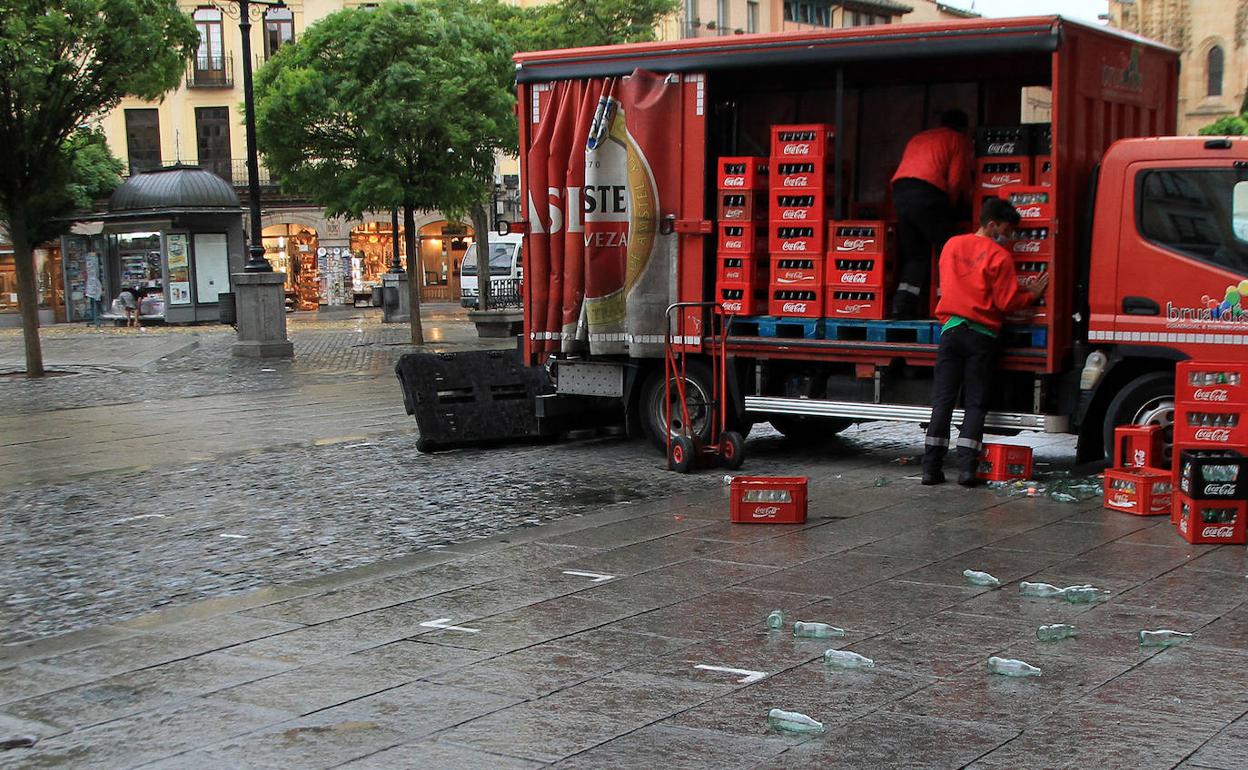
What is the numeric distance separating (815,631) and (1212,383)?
4.14 meters

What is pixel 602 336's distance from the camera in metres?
12.3

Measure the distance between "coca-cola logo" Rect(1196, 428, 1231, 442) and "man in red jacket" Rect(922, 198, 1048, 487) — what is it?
5.23 feet

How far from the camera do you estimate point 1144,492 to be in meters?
8.94

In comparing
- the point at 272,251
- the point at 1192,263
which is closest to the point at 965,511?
the point at 1192,263

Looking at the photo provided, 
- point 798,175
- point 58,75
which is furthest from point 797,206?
point 58,75

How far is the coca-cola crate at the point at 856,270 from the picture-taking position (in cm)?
1117

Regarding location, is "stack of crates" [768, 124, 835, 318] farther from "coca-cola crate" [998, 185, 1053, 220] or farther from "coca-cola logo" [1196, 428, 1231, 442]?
"coca-cola logo" [1196, 428, 1231, 442]

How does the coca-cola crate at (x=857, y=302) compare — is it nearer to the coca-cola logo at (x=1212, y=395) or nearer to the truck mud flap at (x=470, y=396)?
the coca-cola logo at (x=1212, y=395)

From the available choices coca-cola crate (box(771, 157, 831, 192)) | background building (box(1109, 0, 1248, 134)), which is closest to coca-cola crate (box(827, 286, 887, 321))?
coca-cola crate (box(771, 157, 831, 192))

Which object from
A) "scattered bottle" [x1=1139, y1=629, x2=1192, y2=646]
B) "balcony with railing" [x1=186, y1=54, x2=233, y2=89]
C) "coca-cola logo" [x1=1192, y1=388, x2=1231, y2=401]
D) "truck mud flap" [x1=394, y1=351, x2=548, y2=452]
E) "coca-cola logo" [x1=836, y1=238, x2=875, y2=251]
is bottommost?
"scattered bottle" [x1=1139, y1=629, x2=1192, y2=646]

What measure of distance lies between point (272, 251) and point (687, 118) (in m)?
50.2

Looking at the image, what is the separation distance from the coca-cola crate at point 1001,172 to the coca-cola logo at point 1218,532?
3.47m

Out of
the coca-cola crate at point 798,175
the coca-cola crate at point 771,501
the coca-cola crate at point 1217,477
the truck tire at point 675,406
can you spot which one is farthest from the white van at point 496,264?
the coca-cola crate at point 1217,477

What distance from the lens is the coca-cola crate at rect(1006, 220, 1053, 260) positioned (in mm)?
10336
